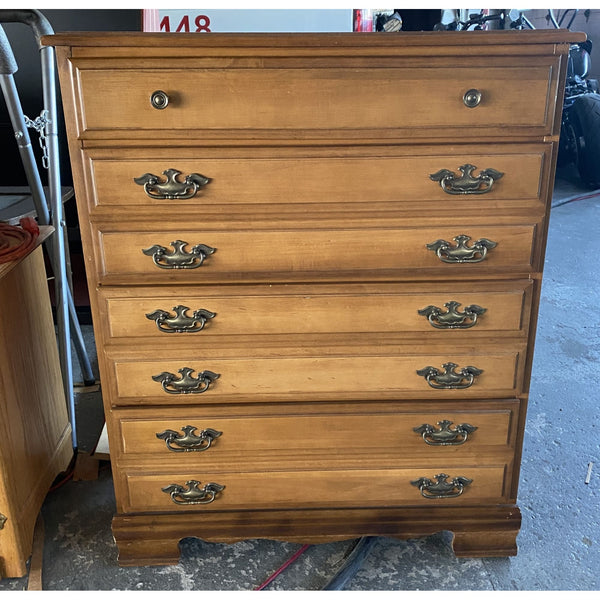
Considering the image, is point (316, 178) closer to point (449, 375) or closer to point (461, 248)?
point (461, 248)

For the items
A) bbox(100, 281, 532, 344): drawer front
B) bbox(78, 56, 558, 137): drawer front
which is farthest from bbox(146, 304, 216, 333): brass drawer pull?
bbox(78, 56, 558, 137): drawer front

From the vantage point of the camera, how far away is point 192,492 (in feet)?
5.02

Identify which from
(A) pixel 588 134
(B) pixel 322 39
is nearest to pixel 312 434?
(B) pixel 322 39

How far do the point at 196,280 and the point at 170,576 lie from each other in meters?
0.79

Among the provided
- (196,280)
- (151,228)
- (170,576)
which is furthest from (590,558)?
(151,228)

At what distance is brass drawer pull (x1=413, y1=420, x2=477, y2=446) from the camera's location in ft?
4.88

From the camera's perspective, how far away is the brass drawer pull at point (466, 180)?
1.26m

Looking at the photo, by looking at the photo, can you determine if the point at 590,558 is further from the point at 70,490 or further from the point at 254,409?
the point at 70,490

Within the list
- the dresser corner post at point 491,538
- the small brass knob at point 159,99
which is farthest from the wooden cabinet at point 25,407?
the dresser corner post at point 491,538

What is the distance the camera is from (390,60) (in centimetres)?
119

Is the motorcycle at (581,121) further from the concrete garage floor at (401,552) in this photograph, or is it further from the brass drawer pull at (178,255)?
the brass drawer pull at (178,255)

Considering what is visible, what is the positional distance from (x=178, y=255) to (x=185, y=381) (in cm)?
30

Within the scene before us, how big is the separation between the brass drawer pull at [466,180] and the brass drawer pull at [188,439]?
2.52 feet

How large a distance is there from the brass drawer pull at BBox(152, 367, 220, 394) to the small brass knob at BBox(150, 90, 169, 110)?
577mm
